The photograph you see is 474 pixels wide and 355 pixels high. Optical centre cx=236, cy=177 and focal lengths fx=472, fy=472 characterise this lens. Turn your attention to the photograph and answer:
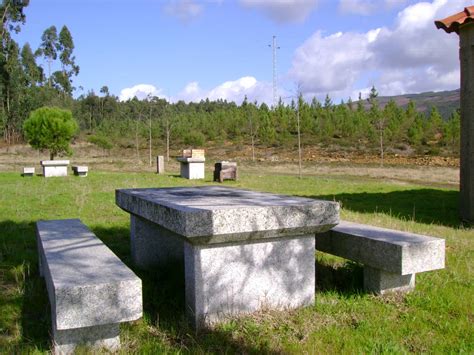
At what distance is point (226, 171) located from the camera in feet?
51.5

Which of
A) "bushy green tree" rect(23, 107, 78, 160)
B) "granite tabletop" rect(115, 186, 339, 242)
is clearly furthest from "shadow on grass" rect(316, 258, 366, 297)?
"bushy green tree" rect(23, 107, 78, 160)

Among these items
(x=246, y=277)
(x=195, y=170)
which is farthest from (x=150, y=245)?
(x=195, y=170)

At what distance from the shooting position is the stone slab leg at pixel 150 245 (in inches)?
186

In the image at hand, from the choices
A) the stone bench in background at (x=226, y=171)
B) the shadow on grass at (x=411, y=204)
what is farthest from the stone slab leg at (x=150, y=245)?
the stone bench in background at (x=226, y=171)

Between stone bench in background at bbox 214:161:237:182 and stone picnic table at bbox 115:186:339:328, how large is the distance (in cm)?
1176

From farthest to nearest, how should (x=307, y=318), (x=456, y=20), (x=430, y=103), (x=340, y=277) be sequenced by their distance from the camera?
(x=430, y=103) → (x=456, y=20) → (x=340, y=277) → (x=307, y=318)

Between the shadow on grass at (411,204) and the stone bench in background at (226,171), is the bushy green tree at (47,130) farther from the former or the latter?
the shadow on grass at (411,204)

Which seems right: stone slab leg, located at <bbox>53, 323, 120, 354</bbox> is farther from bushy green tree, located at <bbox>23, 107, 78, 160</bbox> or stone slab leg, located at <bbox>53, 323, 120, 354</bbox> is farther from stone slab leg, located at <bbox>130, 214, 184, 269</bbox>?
bushy green tree, located at <bbox>23, 107, 78, 160</bbox>

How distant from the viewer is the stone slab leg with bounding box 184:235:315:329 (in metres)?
3.22

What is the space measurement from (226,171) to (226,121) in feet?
105

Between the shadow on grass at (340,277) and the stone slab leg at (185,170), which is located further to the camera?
the stone slab leg at (185,170)

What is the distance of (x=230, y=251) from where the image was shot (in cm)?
331

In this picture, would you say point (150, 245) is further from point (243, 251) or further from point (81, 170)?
point (81, 170)

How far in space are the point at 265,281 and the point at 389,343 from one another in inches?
38.2
